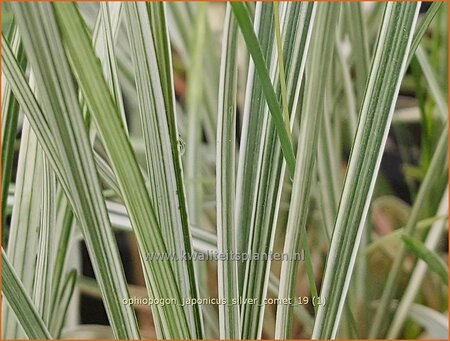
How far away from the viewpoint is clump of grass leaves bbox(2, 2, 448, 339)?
218mm

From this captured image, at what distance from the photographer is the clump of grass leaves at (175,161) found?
Answer: 218 millimetres

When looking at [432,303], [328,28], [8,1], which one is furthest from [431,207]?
[8,1]

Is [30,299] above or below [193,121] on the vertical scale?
below

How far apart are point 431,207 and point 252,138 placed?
174mm

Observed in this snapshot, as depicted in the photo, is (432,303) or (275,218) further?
(432,303)

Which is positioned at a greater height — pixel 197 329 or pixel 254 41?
pixel 254 41

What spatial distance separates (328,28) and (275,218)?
0.09 m

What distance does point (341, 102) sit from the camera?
0.41m

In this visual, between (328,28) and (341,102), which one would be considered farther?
(341,102)

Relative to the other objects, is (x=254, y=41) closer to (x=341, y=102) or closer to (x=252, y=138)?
(x=252, y=138)

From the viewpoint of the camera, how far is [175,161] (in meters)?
0.24

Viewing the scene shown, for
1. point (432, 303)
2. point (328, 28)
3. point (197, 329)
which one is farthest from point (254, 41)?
point (432, 303)

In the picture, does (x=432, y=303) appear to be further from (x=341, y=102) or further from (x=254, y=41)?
(x=254, y=41)

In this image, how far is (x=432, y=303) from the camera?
15.6 inches
